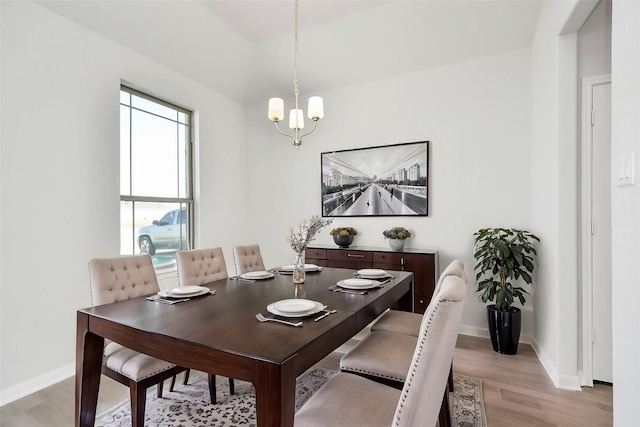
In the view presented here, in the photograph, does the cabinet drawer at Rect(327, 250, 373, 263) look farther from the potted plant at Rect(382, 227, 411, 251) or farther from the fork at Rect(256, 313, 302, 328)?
the fork at Rect(256, 313, 302, 328)

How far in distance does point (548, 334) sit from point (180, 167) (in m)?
4.13

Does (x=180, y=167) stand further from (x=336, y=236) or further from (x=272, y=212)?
(x=336, y=236)

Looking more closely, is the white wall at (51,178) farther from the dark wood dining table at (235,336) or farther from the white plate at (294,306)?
the white plate at (294,306)

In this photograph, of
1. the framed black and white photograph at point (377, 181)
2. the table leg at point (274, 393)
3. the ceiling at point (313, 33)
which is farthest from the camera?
the framed black and white photograph at point (377, 181)

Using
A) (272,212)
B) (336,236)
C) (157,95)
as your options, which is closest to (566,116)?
(336,236)

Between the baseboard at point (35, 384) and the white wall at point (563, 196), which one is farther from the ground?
the white wall at point (563, 196)

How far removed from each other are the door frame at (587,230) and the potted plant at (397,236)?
1.58 meters

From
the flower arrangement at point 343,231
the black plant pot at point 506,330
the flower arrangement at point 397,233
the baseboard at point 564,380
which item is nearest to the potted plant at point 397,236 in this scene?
the flower arrangement at point 397,233

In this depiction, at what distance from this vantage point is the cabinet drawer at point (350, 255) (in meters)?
3.62

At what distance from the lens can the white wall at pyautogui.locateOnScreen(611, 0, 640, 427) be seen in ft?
3.74

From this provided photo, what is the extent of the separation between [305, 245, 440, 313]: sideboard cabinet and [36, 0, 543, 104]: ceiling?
212 cm

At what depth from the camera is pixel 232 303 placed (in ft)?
5.76

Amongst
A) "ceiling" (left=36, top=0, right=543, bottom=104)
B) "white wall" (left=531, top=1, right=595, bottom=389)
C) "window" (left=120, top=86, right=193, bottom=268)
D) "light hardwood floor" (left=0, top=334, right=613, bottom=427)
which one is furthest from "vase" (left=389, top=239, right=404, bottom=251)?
"window" (left=120, top=86, right=193, bottom=268)

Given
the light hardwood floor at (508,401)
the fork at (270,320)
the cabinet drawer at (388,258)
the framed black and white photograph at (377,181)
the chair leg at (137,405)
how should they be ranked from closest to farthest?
the fork at (270,320)
the chair leg at (137,405)
the light hardwood floor at (508,401)
the cabinet drawer at (388,258)
the framed black and white photograph at (377,181)
